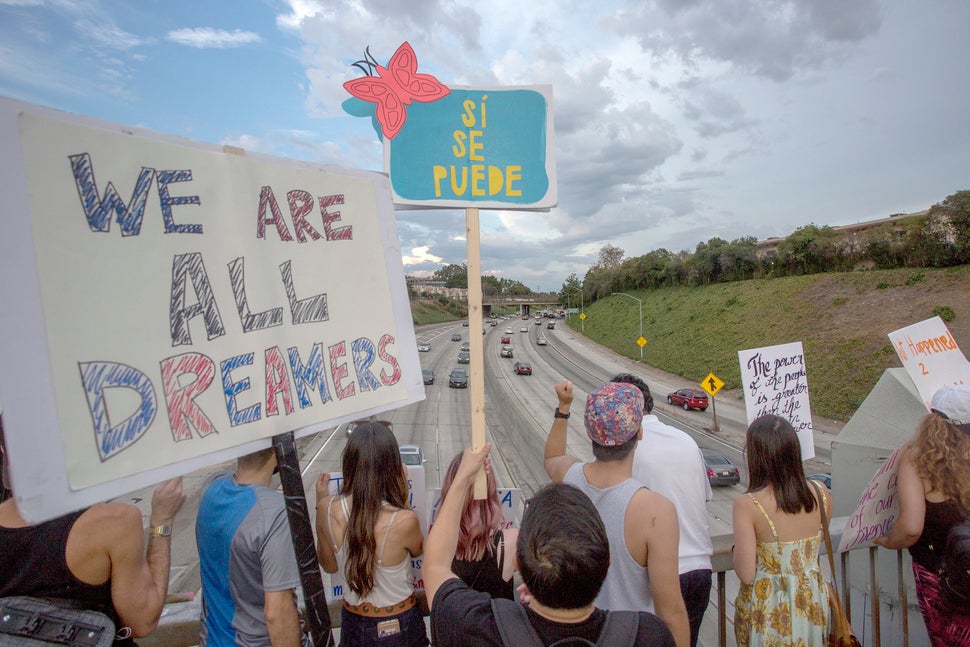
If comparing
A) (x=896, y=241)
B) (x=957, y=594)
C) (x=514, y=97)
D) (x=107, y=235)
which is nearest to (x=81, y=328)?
(x=107, y=235)

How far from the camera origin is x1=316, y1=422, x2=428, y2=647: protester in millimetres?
2076

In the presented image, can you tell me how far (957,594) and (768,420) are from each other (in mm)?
1130

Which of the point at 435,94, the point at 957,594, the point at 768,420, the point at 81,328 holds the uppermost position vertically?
the point at 435,94

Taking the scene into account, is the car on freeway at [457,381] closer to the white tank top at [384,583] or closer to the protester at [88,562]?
the white tank top at [384,583]

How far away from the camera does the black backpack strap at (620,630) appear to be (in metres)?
1.35

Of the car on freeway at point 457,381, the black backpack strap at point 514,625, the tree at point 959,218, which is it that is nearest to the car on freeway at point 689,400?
the car on freeway at point 457,381

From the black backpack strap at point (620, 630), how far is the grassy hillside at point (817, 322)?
97.3ft

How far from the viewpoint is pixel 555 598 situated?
4.42 feet

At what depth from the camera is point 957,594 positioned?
2324 millimetres

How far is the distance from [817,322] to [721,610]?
125 feet

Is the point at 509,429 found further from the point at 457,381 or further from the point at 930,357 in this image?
the point at 930,357

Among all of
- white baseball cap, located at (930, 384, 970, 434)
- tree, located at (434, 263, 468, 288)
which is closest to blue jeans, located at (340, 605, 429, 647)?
white baseball cap, located at (930, 384, 970, 434)

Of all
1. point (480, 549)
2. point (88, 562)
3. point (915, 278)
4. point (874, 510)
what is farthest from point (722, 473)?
point (915, 278)

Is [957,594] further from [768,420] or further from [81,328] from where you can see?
[81,328]
